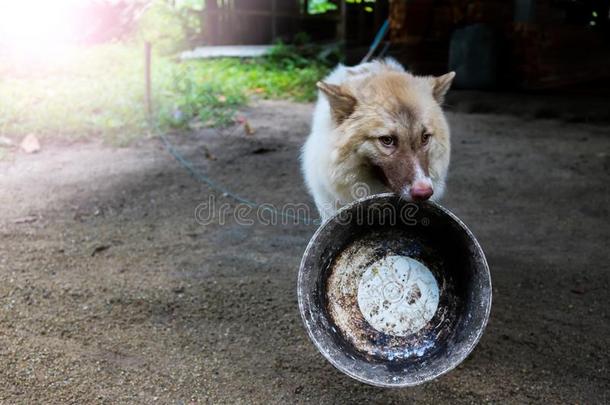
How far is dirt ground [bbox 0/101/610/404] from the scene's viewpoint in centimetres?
281

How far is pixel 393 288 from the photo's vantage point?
9.39ft

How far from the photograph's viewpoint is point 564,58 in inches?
373

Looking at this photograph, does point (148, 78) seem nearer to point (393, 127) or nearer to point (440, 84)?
point (440, 84)

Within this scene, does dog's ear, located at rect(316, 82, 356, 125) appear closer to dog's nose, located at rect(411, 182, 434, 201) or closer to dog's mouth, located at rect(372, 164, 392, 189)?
dog's mouth, located at rect(372, 164, 392, 189)

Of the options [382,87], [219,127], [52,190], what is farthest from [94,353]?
[219,127]

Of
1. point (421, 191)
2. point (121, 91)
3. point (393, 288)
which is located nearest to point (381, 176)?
point (421, 191)

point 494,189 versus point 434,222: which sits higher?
point 434,222

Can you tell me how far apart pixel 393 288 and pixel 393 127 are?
0.87m

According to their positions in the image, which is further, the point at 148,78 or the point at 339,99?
the point at 148,78

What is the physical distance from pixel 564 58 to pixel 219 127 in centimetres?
626

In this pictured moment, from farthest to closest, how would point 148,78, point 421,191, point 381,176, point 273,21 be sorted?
point 273,21, point 148,78, point 381,176, point 421,191

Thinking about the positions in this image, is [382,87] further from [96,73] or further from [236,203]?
[96,73]

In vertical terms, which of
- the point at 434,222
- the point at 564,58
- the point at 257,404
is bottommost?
the point at 257,404

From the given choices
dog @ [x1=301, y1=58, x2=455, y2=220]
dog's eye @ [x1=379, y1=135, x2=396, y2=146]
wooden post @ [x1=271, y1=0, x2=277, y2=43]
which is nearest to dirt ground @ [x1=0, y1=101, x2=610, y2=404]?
dog @ [x1=301, y1=58, x2=455, y2=220]
